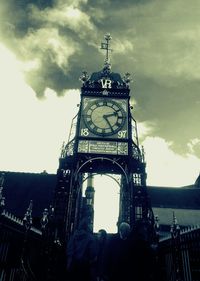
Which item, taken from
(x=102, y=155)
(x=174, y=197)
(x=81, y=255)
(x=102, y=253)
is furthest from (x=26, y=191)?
(x=81, y=255)

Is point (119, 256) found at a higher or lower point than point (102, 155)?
lower

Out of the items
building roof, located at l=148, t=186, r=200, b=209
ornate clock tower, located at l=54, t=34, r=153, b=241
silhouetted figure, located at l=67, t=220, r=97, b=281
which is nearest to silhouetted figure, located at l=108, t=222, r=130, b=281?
silhouetted figure, located at l=67, t=220, r=97, b=281

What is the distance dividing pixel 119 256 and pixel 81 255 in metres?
0.73

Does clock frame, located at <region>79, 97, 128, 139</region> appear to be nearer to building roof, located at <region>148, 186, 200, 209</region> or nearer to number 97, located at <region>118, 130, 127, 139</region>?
number 97, located at <region>118, 130, 127, 139</region>

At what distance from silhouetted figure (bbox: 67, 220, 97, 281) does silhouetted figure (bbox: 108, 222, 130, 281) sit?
352mm

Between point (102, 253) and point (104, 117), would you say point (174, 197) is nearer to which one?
point (104, 117)

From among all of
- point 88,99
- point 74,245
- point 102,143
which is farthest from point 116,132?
point 74,245

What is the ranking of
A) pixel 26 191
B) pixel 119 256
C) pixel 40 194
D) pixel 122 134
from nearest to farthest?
pixel 119 256
pixel 122 134
pixel 40 194
pixel 26 191

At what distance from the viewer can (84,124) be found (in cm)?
1575

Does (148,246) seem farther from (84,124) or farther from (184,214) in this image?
(184,214)

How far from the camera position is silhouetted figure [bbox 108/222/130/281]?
16.3ft

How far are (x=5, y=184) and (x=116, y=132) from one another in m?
13.1

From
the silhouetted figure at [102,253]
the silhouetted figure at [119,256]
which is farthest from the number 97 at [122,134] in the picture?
the silhouetted figure at [119,256]

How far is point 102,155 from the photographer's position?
14.7 metres
